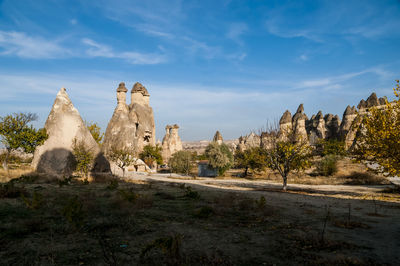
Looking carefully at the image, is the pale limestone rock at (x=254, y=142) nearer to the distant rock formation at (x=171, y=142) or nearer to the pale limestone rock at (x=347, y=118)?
the distant rock formation at (x=171, y=142)

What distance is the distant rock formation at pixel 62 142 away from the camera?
70.1ft

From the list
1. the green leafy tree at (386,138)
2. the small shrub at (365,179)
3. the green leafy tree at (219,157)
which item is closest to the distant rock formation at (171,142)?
the green leafy tree at (219,157)

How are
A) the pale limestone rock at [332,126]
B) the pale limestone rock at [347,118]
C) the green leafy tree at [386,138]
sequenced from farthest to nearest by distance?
the pale limestone rock at [332,126] < the pale limestone rock at [347,118] < the green leafy tree at [386,138]

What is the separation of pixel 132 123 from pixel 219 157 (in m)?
22.6

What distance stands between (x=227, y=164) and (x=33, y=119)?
2818cm

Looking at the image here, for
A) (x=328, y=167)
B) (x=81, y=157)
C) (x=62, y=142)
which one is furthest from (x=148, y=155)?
(x=328, y=167)

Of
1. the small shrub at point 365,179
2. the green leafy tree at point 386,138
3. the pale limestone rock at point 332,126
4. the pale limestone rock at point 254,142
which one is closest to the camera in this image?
the green leafy tree at point 386,138

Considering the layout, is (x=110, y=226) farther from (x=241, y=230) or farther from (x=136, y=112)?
(x=136, y=112)

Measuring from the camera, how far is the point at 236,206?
991 cm

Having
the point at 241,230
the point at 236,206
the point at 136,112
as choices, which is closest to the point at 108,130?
the point at 136,112

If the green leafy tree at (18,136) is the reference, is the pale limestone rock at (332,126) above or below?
above

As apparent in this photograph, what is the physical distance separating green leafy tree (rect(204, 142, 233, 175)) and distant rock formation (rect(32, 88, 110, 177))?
19.5m

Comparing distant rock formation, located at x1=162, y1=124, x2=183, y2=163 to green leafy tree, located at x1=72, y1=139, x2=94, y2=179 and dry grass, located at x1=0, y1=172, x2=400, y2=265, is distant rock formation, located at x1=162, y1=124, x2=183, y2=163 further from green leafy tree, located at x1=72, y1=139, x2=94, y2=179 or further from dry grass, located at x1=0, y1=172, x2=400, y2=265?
dry grass, located at x1=0, y1=172, x2=400, y2=265

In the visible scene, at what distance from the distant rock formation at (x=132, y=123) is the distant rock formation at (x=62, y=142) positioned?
20085 mm
